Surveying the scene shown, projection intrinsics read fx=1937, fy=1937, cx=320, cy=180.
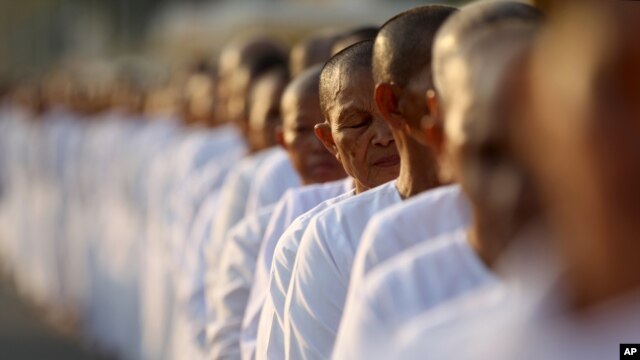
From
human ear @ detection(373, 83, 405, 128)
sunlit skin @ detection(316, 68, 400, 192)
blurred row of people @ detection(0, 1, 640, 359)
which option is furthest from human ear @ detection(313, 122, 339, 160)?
human ear @ detection(373, 83, 405, 128)

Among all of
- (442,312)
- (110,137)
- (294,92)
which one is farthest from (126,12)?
(442,312)

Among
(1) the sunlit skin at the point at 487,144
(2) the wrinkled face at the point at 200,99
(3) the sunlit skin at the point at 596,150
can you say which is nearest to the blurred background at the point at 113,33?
(2) the wrinkled face at the point at 200,99

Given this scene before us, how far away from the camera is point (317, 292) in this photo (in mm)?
4449

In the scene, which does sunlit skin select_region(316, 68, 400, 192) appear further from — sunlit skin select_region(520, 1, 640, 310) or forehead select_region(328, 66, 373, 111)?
sunlit skin select_region(520, 1, 640, 310)

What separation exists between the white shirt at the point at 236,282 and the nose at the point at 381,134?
140 centimetres

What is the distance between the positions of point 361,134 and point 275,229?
81cm

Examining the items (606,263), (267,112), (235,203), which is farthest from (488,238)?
(267,112)

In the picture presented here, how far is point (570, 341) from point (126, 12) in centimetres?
5458

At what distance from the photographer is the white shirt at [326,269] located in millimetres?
4434

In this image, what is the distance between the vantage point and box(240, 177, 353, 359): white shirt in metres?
5.74

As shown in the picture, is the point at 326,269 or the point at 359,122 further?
the point at 359,122

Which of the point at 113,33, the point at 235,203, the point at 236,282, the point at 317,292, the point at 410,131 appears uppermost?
the point at 410,131

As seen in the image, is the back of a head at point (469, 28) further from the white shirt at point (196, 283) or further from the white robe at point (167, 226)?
the white robe at point (167, 226)

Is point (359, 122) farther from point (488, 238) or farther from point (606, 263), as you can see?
point (606, 263)
